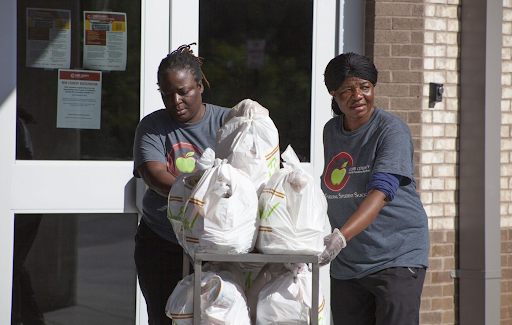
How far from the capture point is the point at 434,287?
15.2 ft

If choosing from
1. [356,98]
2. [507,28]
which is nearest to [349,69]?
[356,98]

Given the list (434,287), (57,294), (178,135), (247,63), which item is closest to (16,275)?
(57,294)

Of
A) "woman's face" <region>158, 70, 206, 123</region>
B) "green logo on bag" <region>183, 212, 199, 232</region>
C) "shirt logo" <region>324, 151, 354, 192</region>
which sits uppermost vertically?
"woman's face" <region>158, 70, 206, 123</region>

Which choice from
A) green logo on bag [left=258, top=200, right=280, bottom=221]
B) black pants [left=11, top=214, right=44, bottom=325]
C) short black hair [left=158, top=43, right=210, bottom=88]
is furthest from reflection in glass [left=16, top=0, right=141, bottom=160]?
green logo on bag [left=258, top=200, right=280, bottom=221]

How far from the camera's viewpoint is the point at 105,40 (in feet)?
13.9

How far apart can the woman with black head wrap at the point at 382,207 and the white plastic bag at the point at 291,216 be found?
17.9 inches

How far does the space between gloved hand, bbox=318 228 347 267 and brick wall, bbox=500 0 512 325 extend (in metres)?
2.83

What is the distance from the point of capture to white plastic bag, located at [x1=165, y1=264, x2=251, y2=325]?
2275 mm

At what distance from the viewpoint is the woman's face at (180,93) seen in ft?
9.49

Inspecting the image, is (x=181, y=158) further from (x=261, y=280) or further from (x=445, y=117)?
(x=445, y=117)

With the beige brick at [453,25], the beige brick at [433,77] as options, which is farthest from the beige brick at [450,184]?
the beige brick at [453,25]

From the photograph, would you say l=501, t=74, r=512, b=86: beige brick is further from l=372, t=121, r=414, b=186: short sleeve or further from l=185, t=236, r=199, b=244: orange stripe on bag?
l=185, t=236, r=199, b=244: orange stripe on bag

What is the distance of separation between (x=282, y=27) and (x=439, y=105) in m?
1.32

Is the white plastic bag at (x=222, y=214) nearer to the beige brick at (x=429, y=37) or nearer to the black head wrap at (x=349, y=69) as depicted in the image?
the black head wrap at (x=349, y=69)
